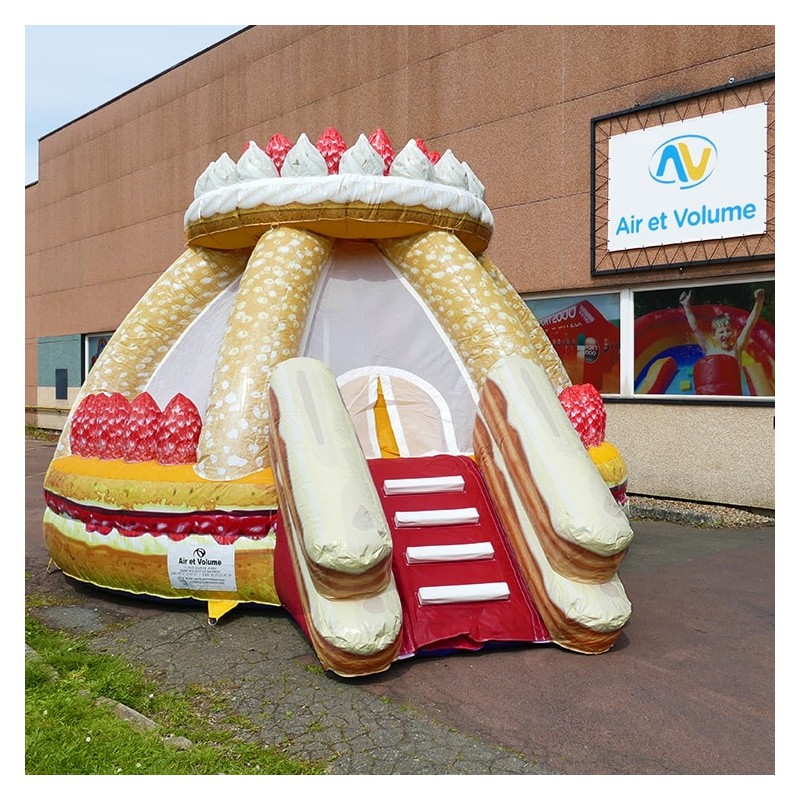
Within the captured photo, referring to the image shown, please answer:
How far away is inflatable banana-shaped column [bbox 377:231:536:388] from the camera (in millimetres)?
5371

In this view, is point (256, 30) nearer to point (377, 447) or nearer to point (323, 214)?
point (323, 214)

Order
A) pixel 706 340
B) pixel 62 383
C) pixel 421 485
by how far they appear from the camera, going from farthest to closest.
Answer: pixel 62 383 < pixel 706 340 < pixel 421 485

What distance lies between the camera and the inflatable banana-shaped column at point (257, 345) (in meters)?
4.62

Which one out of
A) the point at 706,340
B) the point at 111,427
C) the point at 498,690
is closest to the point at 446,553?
the point at 498,690

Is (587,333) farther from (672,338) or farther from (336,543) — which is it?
(336,543)

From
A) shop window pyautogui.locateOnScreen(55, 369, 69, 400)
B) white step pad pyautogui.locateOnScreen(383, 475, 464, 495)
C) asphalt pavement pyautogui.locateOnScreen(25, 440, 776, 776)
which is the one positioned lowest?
asphalt pavement pyautogui.locateOnScreen(25, 440, 776, 776)

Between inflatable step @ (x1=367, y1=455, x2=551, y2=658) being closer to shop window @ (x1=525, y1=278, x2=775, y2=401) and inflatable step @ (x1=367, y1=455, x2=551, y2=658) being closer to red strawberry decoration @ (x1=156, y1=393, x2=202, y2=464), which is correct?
red strawberry decoration @ (x1=156, y1=393, x2=202, y2=464)

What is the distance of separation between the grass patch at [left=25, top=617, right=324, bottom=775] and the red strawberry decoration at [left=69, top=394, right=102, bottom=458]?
1562 millimetres

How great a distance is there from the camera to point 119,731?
3131mm

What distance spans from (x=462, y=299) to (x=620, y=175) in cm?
455

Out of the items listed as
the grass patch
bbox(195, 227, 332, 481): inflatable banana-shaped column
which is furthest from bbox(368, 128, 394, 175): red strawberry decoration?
the grass patch

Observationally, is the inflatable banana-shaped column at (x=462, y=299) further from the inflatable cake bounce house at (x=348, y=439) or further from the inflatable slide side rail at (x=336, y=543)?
the inflatable slide side rail at (x=336, y=543)

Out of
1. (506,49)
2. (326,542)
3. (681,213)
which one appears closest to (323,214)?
(326,542)

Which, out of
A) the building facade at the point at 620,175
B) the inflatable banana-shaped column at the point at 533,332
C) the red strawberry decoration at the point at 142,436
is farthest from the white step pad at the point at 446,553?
the building facade at the point at 620,175
